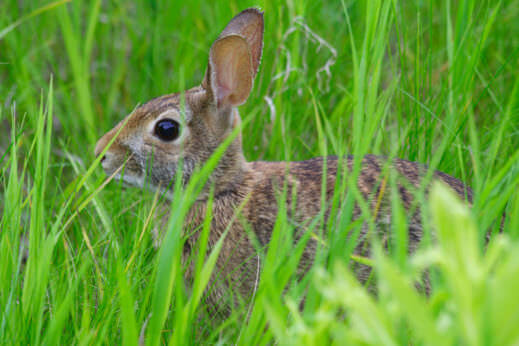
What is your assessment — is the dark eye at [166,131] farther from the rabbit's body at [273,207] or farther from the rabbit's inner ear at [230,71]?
the rabbit's body at [273,207]

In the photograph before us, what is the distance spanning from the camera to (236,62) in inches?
131

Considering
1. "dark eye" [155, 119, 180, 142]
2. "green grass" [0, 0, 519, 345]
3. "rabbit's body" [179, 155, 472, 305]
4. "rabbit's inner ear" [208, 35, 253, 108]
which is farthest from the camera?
"dark eye" [155, 119, 180, 142]

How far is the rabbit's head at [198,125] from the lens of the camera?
10.7ft

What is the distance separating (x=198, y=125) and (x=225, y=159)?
0.73 ft

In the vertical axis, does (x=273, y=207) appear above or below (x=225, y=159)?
below

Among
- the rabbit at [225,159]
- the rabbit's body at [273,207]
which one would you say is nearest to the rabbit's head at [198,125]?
the rabbit at [225,159]

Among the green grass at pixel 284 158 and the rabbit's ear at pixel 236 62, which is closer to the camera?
the green grass at pixel 284 158

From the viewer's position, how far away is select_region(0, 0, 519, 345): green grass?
1.11 meters

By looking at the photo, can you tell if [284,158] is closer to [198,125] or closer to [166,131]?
[198,125]

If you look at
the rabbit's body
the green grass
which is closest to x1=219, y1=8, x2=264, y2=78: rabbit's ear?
the green grass

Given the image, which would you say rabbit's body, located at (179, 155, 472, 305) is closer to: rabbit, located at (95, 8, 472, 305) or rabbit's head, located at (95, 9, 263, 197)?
rabbit, located at (95, 8, 472, 305)

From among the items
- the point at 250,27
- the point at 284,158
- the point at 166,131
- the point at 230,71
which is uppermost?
the point at 250,27

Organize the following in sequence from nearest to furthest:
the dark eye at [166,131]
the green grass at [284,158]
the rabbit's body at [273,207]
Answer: the green grass at [284,158] < the rabbit's body at [273,207] < the dark eye at [166,131]

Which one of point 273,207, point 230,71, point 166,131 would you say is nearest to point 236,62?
point 230,71
